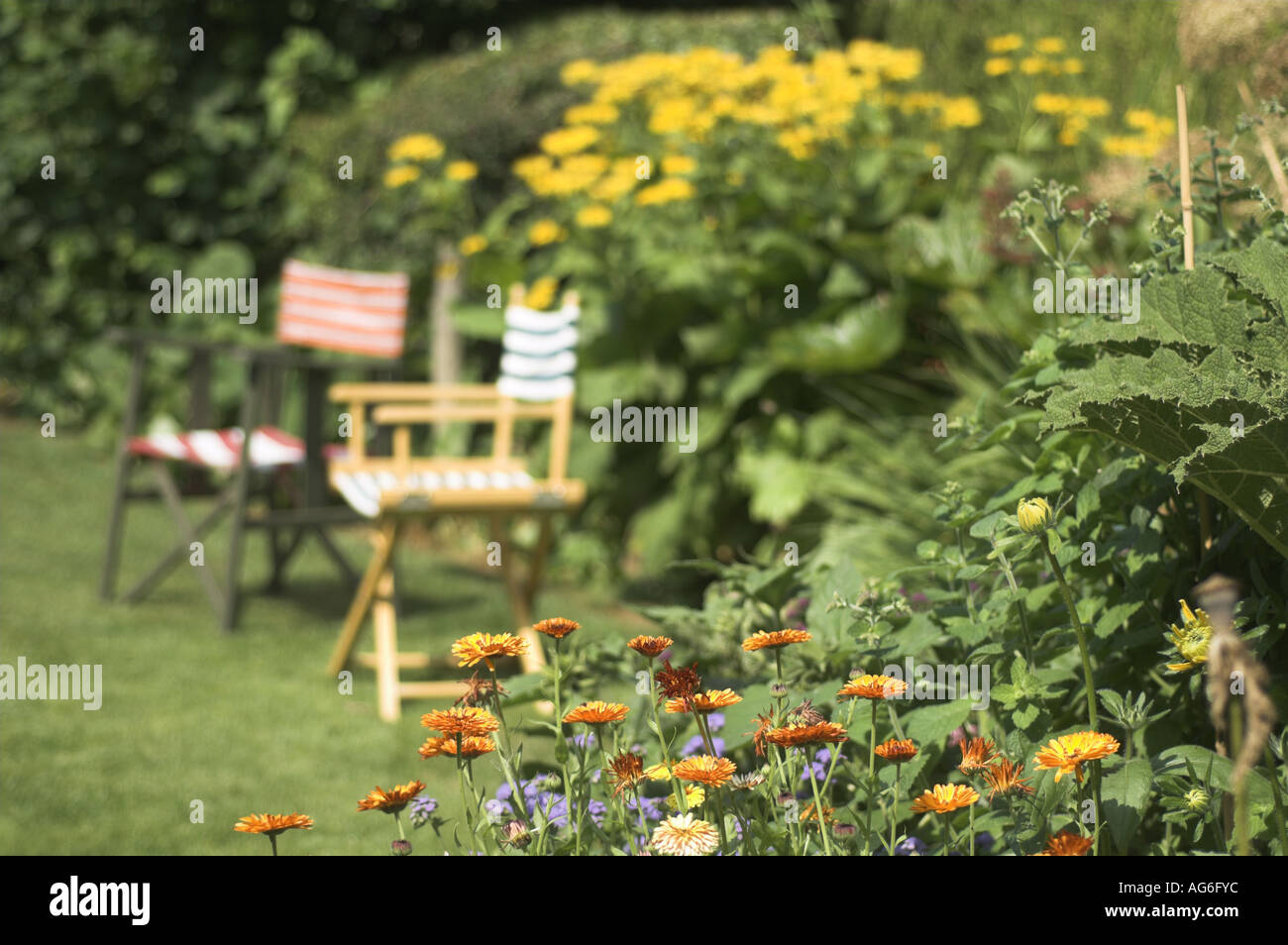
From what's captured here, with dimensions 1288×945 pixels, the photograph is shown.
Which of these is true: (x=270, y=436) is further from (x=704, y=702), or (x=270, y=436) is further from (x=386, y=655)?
(x=704, y=702)

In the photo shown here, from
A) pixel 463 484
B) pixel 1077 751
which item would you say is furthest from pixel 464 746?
pixel 463 484

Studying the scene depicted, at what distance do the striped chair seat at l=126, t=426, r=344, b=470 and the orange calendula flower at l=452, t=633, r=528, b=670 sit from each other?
10.7 ft

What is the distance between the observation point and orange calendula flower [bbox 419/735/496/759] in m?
1.25

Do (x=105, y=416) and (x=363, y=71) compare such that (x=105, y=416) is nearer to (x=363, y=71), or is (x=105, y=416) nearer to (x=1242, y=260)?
(x=363, y=71)

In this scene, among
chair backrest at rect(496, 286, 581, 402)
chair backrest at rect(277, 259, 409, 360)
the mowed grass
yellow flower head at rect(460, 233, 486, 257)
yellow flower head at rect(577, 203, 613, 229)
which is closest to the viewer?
the mowed grass

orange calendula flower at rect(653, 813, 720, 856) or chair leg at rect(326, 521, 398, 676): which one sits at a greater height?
chair leg at rect(326, 521, 398, 676)

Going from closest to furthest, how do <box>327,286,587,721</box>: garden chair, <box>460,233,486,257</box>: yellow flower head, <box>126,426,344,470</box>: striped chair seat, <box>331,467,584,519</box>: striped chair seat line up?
<box>331,467,584,519</box>: striped chair seat < <box>327,286,587,721</box>: garden chair < <box>126,426,344,470</box>: striped chair seat < <box>460,233,486,257</box>: yellow flower head

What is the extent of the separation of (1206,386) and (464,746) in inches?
30.9

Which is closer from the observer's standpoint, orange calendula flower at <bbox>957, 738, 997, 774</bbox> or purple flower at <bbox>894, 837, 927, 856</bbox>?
orange calendula flower at <bbox>957, 738, 997, 774</bbox>

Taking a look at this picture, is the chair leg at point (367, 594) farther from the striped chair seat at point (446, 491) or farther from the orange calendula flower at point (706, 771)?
the orange calendula flower at point (706, 771)

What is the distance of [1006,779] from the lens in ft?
4.16

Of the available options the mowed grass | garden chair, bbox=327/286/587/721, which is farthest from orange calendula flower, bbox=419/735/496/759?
garden chair, bbox=327/286/587/721

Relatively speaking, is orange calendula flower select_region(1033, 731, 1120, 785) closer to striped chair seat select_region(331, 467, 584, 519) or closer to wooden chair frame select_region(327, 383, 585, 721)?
wooden chair frame select_region(327, 383, 585, 721)
